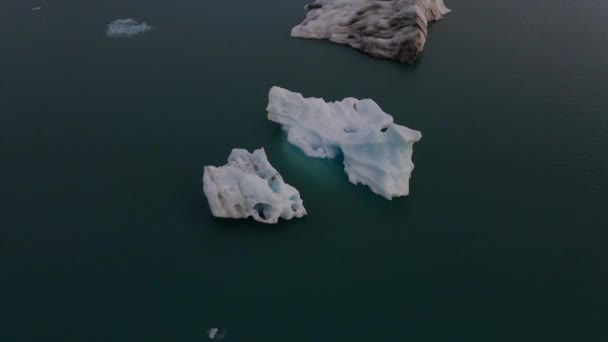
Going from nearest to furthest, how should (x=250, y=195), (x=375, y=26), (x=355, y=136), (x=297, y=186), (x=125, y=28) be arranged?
(x=250, y=195) → (x=297, y=186) → (x=355, y=136) → (x=375, y=26) → (x=125, y=28)

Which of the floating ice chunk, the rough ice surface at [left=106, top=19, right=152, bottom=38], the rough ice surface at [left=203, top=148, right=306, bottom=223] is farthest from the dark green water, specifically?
the rough ice surface at [left=106, top=19, right=152, bottom=38]

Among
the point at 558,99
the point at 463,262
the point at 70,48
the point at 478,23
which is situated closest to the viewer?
the point at 463,262

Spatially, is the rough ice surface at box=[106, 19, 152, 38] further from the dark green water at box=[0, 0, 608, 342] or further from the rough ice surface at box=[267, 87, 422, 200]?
the rough ice surface at box=[267, 87, 422, 200]

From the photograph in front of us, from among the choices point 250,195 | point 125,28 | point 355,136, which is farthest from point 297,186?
point 125,28

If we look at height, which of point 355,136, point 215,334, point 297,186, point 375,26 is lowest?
point 215,334

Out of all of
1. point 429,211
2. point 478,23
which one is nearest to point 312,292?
point 429,211

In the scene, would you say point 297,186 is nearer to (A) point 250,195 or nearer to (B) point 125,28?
(A) point 250,195

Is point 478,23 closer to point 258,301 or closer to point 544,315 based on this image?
point 544,315
